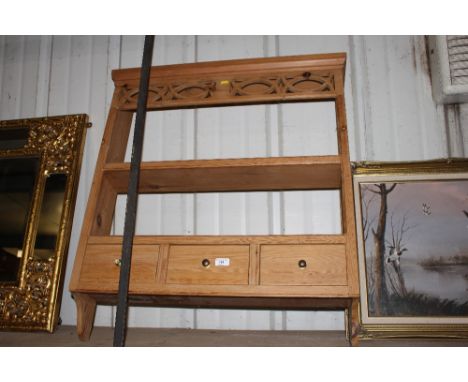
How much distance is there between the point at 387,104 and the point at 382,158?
10.9 inches

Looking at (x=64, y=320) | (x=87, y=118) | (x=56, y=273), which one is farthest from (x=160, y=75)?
(x=64, y=320)

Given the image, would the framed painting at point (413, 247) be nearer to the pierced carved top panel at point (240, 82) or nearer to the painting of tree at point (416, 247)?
the painting of tree at point (416, 247)

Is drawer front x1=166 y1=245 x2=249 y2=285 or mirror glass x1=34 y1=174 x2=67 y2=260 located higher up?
mirror glass x1=34 y1=174 x2=67 y2=260

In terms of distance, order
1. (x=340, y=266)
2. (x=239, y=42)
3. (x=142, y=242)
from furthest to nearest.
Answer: (x=239, y=42), (x=142, y=242), (x=340, y=266)

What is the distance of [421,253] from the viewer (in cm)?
163

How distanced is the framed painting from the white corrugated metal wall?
16 centimetres

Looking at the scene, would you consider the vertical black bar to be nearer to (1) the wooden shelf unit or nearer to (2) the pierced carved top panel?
(1) the wooden shelf unit

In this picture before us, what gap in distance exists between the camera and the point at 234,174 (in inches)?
64.3

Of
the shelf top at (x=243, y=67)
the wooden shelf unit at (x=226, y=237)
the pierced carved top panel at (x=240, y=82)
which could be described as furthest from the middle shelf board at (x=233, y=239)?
the shelf top at (x=243, y=67)

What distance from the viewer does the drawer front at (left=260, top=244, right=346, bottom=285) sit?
1.31 metres

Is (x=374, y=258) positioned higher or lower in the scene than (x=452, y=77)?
lower

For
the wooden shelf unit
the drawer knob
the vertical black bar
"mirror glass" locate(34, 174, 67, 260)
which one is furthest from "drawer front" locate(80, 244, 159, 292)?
"mirror glass" locate(34, 174, 67, 260)

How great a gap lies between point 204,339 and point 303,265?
48 cm

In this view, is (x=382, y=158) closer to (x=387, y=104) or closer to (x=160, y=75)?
(x=387, y=104)
